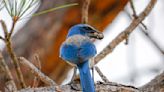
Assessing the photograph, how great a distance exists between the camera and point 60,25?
2008mm

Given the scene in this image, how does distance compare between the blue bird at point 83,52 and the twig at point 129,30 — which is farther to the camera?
the twig at point 129,30

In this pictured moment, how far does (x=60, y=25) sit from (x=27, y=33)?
0.42ft

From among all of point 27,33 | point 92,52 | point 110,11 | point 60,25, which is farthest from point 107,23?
point 92,52

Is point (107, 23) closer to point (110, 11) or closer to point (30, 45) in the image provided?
point (110, 11)

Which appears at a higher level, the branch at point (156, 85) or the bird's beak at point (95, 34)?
the bird's beak at point (95, 34)

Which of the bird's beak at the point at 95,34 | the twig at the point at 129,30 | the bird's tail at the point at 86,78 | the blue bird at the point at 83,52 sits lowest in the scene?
the bird's tail at the point at 86,78

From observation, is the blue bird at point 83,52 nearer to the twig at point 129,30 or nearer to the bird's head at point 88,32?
the bird's head at point 88,32

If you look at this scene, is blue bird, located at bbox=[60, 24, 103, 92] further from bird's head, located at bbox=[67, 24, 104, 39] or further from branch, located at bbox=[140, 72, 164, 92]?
branch, located at bbox=[140, 72, 164, 92]

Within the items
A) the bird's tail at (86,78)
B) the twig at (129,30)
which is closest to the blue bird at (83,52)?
the bird's tail at (86,78)

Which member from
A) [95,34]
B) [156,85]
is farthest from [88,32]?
[156,85]

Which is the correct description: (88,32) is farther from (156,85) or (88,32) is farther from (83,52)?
(156,85)

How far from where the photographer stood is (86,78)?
3.21 feet

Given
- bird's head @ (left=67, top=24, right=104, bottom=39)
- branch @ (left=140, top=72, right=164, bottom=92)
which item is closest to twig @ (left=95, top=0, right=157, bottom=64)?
branch @ (left=140, top=72, right=164, bottom=92)

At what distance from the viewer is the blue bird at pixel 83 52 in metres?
0.98
